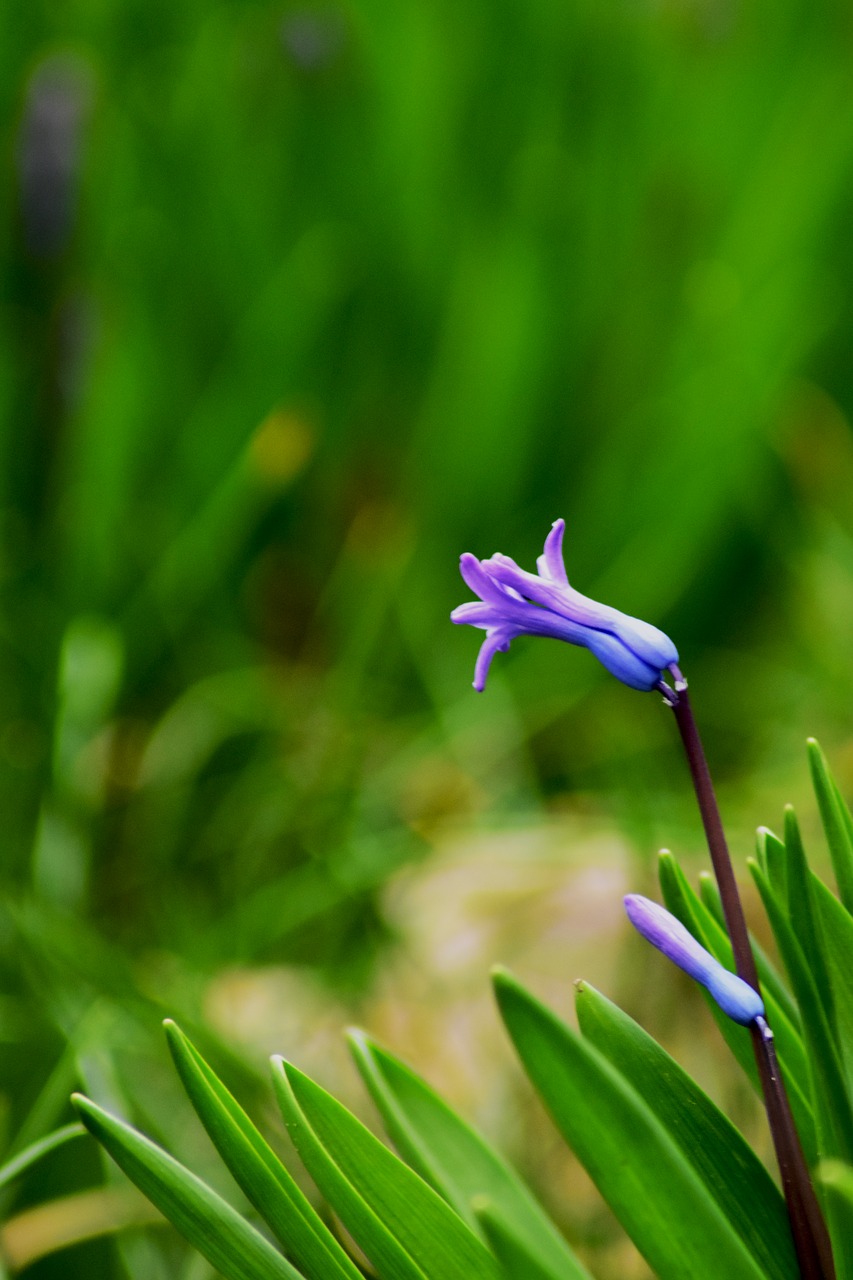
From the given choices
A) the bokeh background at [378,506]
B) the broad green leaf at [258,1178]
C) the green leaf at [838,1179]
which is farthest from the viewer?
the bokeh background at [378,506]

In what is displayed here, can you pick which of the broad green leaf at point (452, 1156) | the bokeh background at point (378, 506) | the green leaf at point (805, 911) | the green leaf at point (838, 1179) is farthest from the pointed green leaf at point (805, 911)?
the bokeh background at point (378, 506)

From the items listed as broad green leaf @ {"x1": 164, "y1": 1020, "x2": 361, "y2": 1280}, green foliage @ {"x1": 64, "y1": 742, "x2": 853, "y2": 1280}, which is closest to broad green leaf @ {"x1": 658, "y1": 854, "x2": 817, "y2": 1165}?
green foliage @ {"x1": 64, "y1": 742, "x2": 853, "y2": 1280}

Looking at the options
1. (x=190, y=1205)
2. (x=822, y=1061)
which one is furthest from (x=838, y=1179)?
(x=190, y=1205)

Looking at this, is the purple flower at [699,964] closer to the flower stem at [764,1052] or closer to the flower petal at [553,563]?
the flower stem at [764,1052]

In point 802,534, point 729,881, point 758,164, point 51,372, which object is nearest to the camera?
point 729,881

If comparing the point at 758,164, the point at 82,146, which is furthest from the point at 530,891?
the point at 758,164

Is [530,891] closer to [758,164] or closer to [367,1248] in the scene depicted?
[367,1248]

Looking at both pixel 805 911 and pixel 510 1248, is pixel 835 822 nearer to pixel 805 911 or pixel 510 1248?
pixel 805 911
